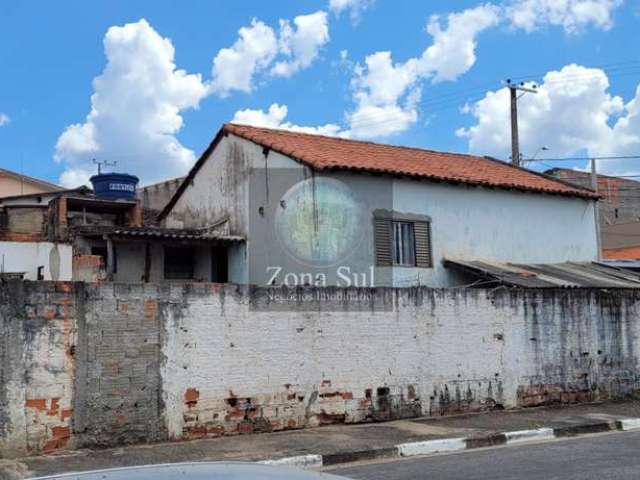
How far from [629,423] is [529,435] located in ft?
7.56

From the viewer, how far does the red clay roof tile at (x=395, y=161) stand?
16.1 metres

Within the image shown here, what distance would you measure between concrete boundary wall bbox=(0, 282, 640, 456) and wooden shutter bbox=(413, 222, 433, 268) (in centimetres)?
437

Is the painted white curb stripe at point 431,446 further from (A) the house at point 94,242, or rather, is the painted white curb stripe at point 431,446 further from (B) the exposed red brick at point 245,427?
(A) the house at point 94,242

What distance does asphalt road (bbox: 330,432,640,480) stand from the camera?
7.37m

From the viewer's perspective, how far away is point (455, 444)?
938 centimetres

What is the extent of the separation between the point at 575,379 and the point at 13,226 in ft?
72.9

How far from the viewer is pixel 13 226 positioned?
27.3 metres

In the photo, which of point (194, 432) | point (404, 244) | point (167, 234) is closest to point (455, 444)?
point (194, 432)

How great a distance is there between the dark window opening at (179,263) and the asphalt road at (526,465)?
10.9 meters

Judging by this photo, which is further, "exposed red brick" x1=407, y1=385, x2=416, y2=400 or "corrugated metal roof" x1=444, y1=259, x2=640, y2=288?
"corrugated metal roof" x1=444, y1=259, x2=640, y2=288

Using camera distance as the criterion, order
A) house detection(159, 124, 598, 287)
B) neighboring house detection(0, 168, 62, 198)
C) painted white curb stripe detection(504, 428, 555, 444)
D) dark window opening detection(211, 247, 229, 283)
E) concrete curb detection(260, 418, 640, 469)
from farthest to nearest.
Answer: neighboring house detection(0, 168, 62, 198) < dark window opening detection(211, 247, 229, 283) < house detection(159, 124, 598, 287) < painted white curb stripe detection(504, 428, 555, 444) < concrete curb detection(260, 418, 640, 469)

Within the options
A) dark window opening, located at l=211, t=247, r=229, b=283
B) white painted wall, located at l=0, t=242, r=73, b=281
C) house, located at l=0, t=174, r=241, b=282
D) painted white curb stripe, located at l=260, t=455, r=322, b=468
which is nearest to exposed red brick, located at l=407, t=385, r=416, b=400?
painted white curb stripe, located at l=260, t=455, r=322, b=468

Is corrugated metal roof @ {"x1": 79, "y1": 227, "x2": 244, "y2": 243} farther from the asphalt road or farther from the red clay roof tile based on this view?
the asphalt road

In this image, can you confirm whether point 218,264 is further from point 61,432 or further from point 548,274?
point 61,432
